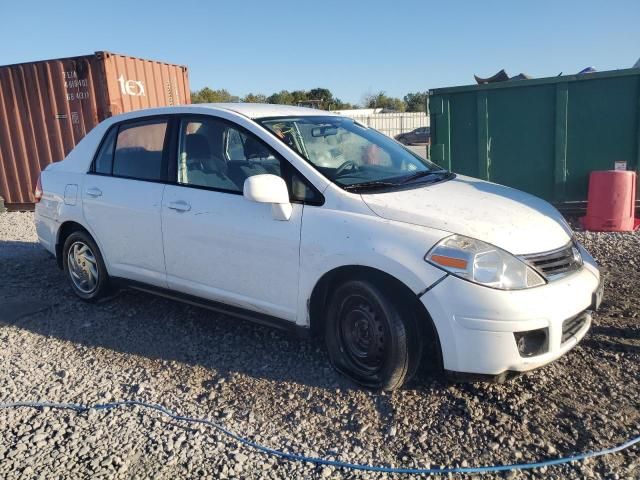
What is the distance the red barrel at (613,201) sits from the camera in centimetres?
694

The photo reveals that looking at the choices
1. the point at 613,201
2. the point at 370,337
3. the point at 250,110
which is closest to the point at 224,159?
the point at 250,110

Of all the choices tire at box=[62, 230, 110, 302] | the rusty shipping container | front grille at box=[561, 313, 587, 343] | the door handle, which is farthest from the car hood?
the rusty shipping container

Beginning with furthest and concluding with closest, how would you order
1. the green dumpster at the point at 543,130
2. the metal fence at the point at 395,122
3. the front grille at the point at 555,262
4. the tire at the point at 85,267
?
1. the metal fence at the point at 395,122
2. the green dumpster at the point at 543,130
3. the tire at the point at 85,267
4. the front grille at the point at 555,262

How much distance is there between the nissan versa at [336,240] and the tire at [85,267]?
0.04 meters

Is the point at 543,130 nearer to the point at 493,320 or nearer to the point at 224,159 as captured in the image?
the point at 224,159

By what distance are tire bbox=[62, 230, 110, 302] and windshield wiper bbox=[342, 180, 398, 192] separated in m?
2.56

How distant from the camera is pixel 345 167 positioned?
12.3 feet

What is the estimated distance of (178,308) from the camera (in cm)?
501

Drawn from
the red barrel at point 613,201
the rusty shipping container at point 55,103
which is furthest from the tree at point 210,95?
the red barrel at point 613,201

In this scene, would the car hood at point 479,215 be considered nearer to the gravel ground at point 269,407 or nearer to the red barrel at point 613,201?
the gravel ground at point 269,407

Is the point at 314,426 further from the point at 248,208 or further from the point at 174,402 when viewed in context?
the point at 248,208

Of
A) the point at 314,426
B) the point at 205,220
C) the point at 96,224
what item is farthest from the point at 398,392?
the point at 96,224

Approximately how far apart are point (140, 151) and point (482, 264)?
303cm

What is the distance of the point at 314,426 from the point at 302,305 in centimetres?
76
